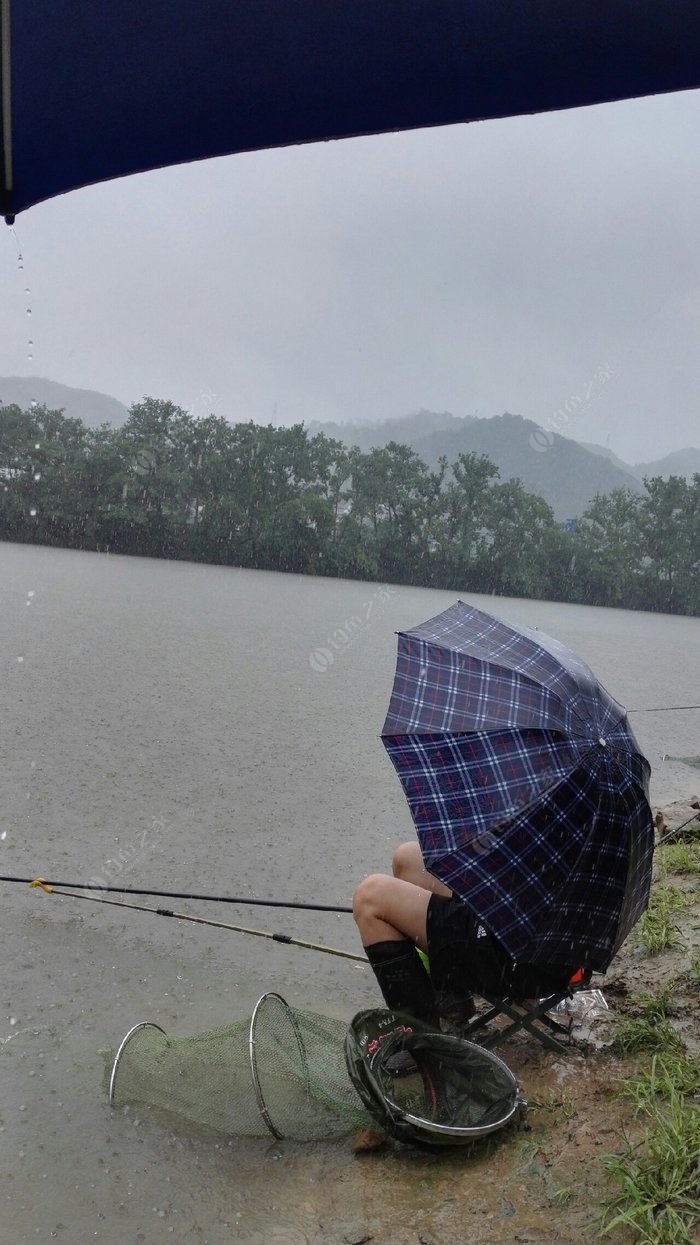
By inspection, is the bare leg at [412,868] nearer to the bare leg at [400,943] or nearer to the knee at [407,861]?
the knee at [407,861]

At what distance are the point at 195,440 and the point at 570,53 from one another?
41.8 m

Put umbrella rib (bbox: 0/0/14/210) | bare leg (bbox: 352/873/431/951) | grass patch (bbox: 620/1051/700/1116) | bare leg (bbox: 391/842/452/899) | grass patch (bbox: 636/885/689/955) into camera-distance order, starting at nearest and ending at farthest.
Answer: umbrella rib (bbox: 0/0/14/210), grass patch (bbox: 620/1051/700/1116), bare leg (bbox: 352/873/431/951), bare leg (bbox: 391/842/452/899), grass patch (bbox: 636/885/689/955)

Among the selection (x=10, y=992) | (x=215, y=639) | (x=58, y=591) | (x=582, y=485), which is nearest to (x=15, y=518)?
(x=58, y=591)

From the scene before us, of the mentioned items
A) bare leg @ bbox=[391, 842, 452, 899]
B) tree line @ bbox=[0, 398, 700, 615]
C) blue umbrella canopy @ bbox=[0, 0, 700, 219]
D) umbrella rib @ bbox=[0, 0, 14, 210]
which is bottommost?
bare leg @ bbox=[391, 842, 452, 899]

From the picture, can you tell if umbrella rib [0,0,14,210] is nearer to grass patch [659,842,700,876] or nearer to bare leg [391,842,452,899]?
bare leg [391,842,452,899]

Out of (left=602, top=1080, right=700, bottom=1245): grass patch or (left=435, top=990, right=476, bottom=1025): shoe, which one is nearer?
(left=602, top=1080, right=700, bottom=1245): grass patch

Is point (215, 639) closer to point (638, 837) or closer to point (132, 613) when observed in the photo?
point (132, 613)

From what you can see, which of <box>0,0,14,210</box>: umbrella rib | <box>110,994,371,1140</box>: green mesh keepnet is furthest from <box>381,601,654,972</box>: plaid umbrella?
<box>0,0,14,210</box>: umbrella rib

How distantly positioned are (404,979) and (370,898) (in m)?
0.20

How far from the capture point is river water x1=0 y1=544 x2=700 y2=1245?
2121 millimetres

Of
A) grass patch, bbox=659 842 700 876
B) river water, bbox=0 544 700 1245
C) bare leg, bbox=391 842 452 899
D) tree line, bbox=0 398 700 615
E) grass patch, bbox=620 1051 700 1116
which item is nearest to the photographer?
grass patch, bbox=620 1051 700 1116

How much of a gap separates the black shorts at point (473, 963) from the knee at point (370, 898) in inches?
5.1

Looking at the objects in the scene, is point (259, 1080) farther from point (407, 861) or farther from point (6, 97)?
point (6, 97)

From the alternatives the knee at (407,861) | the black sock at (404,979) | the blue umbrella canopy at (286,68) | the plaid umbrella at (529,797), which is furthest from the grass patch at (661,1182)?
the blue umbrella canopy at (286,68)
